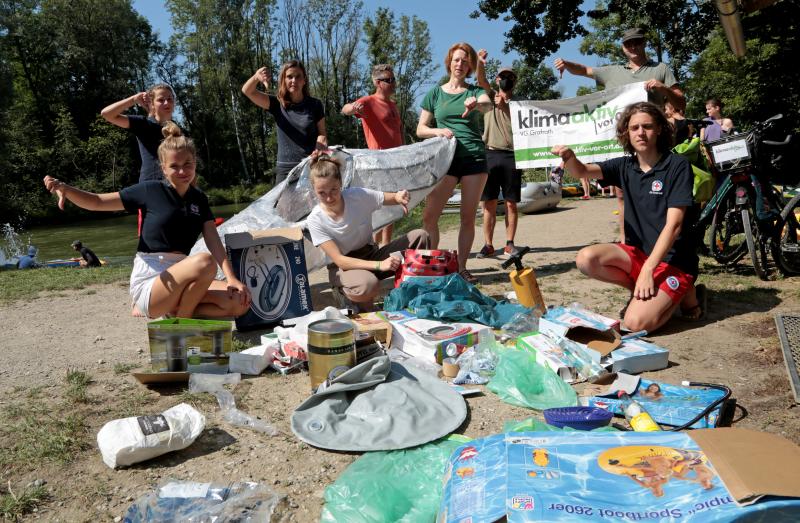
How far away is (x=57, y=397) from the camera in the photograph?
309cm

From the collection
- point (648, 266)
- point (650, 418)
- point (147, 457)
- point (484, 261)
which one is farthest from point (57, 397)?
point (484, 261)

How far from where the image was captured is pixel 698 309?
399 centimetres

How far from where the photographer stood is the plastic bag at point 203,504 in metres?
→ 1.83

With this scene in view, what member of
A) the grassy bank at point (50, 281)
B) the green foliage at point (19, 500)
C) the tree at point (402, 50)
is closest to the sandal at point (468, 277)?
the green foliage at point (19, 500)

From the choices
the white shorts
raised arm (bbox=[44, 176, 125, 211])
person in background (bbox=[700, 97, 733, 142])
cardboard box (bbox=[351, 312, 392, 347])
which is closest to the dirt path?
the white shorts

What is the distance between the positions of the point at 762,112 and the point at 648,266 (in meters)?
20.1

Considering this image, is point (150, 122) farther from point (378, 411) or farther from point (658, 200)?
point (658, 200)

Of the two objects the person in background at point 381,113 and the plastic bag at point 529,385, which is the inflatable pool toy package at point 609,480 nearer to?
the plastic bag at point 529,385

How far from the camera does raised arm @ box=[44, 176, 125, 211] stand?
3.44 m

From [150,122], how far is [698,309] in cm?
431

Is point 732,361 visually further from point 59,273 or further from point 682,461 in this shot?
point 59,273

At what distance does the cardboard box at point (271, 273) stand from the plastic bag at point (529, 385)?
1800 millimetres

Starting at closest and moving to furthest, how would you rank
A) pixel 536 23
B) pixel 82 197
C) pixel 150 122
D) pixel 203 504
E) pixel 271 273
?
pixel 203 504 → pixel 82 197 → pixel 271 273 → pixel 150 122 → pixel 536 23

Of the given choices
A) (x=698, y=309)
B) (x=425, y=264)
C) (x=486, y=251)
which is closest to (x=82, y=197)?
(x=425, y=264)
